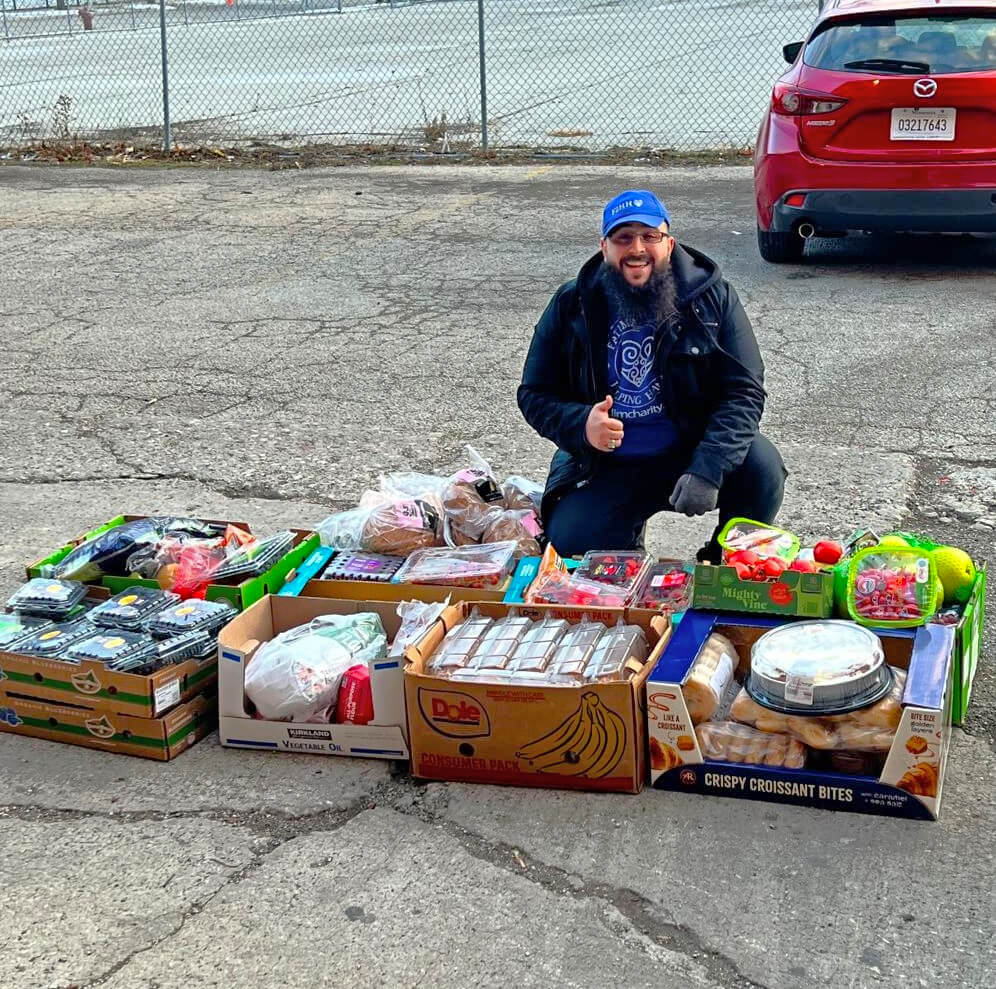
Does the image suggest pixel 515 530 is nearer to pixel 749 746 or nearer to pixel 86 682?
pixel 749 746

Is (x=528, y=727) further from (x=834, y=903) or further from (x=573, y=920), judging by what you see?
(x=834, y=903)

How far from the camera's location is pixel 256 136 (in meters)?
15.3

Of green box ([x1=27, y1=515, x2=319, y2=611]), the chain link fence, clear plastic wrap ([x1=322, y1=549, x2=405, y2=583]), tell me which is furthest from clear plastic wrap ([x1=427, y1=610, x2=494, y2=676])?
the chain link fence

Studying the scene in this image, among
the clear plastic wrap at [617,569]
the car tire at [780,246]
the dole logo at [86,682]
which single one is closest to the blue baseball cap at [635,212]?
the clear plastic wrap at [617,569]

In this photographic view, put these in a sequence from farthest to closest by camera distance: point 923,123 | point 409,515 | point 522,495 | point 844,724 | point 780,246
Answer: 1. point 780,246
2. point 923,123
3. point 522,495
4. point 409,515
5. point 844,724

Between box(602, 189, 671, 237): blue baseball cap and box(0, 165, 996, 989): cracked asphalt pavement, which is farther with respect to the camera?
box(602, 189, 671, 237): blue baseball cap

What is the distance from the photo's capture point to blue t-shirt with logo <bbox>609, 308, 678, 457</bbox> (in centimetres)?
421

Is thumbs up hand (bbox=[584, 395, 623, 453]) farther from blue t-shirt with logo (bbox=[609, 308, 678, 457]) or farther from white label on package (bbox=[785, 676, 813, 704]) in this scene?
white label on package (bbox=[785, 676, 813, 704])

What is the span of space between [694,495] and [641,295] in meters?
0.65

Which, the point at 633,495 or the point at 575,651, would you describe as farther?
the point at 633,495

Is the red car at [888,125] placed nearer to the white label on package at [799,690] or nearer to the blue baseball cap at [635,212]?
the blue baseball cap at [635,212]

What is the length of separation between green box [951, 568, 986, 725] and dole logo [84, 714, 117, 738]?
2.26 meters

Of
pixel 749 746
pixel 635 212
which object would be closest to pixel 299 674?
pixel 749 746

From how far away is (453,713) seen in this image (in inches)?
134
